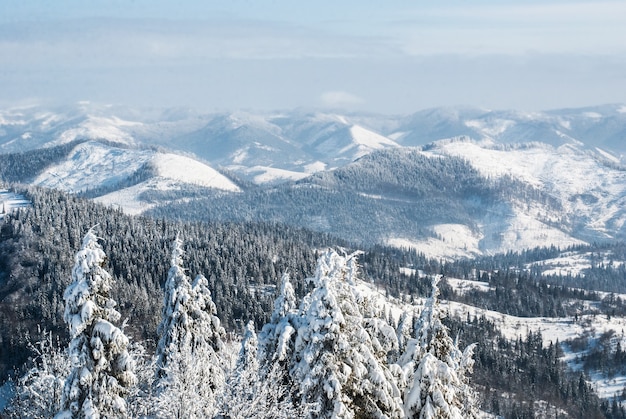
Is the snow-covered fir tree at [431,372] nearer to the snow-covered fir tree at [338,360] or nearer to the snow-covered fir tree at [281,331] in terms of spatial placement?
the snow-covered fir tree at [338,360]

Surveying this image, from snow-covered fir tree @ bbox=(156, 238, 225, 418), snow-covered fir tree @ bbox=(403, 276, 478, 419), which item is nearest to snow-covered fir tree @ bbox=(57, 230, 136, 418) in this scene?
snow-covered fir tree @ bbox=(156, 238, 225, 418)

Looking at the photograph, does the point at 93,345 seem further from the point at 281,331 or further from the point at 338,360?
the point at 338,360

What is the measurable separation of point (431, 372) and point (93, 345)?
70.4 feet

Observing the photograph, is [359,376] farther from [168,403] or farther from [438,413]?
[168,403]

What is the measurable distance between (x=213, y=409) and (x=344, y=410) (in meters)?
8.76

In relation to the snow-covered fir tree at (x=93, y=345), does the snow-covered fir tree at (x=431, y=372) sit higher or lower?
lower

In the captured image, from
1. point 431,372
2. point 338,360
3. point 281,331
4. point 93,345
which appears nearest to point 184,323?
point 281,331

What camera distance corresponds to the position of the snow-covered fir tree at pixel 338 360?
41844mm

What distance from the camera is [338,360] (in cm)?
4256

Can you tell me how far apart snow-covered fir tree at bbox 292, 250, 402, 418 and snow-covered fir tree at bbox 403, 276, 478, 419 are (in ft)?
6.03

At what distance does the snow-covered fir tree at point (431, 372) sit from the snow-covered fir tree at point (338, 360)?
6.03 ft

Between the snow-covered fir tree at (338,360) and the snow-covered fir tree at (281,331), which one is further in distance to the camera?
the snow-covered fir tree at (281,331)

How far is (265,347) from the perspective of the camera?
55.8 meters

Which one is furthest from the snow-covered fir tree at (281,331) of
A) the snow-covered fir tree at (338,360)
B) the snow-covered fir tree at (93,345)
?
the snow-covered fir tree at (93,345)
